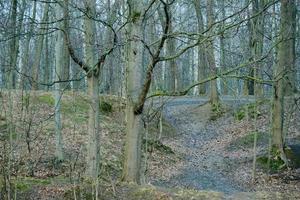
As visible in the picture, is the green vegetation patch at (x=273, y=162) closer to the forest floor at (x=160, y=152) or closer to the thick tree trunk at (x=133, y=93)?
the forest floor at (x=160, y=152)

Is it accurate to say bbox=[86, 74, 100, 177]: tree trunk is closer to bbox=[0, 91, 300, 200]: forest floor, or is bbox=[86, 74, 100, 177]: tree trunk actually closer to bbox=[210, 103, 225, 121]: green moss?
bbox=[0, 91, 300, 200]: forest floor

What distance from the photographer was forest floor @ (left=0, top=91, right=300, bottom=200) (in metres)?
7.82

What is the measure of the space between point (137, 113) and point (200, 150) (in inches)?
403

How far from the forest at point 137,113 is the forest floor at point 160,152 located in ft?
0.15

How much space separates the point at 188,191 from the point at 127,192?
3.67ft

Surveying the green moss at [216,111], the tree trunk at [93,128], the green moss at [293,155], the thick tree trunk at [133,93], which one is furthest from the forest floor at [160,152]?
the green moss at [293,155]

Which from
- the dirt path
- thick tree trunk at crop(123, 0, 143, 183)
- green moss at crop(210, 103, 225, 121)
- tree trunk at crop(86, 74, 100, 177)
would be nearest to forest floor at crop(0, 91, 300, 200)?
the dirt path

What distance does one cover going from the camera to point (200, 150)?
59.9 ft

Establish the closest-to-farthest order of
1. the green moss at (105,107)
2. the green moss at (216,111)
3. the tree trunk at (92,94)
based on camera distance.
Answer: the tree trunk at (92,94)
the green moss at (105,107)
the green moss at (216,111)

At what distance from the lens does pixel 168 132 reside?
2106cm

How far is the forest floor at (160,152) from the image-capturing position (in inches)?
308

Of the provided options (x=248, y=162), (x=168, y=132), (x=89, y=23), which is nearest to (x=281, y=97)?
(x=248, y=162)

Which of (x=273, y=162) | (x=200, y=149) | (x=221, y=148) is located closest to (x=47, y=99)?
(x=200, y=149)

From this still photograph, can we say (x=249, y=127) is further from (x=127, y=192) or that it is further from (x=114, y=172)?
(x=127, y=192)
